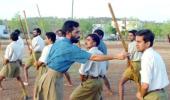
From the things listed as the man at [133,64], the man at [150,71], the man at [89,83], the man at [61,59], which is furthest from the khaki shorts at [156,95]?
the man at [133,64]

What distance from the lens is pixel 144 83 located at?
6.59 m

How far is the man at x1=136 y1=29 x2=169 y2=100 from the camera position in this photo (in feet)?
21.6

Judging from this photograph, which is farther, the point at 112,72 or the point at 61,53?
the point at 112,72

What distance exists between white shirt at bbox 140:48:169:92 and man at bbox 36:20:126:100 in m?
0.50

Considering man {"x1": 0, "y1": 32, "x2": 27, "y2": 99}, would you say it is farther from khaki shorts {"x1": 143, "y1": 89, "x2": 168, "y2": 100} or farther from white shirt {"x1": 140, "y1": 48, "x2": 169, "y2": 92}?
white shirt {"x1": 140, "y1": 48, "x2": 169, "y2": 92}

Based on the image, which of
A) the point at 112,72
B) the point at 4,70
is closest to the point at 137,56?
the point at 4,70

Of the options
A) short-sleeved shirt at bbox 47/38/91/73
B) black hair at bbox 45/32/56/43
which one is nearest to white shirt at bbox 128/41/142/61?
black hair at bbox 45/32/56/43

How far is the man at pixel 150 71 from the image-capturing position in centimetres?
658

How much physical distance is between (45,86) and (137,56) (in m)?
4.59

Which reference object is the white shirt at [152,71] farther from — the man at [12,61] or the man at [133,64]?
the man at [12,61]

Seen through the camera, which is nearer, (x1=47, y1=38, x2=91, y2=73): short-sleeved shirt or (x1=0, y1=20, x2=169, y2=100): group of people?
(x1=0, y1=20, x2=169, y2=100): group of people

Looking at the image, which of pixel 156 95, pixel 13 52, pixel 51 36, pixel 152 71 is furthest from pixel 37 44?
pixel 152 71

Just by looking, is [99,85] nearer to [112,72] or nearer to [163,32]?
[112,72]

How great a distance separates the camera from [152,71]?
260 inches
